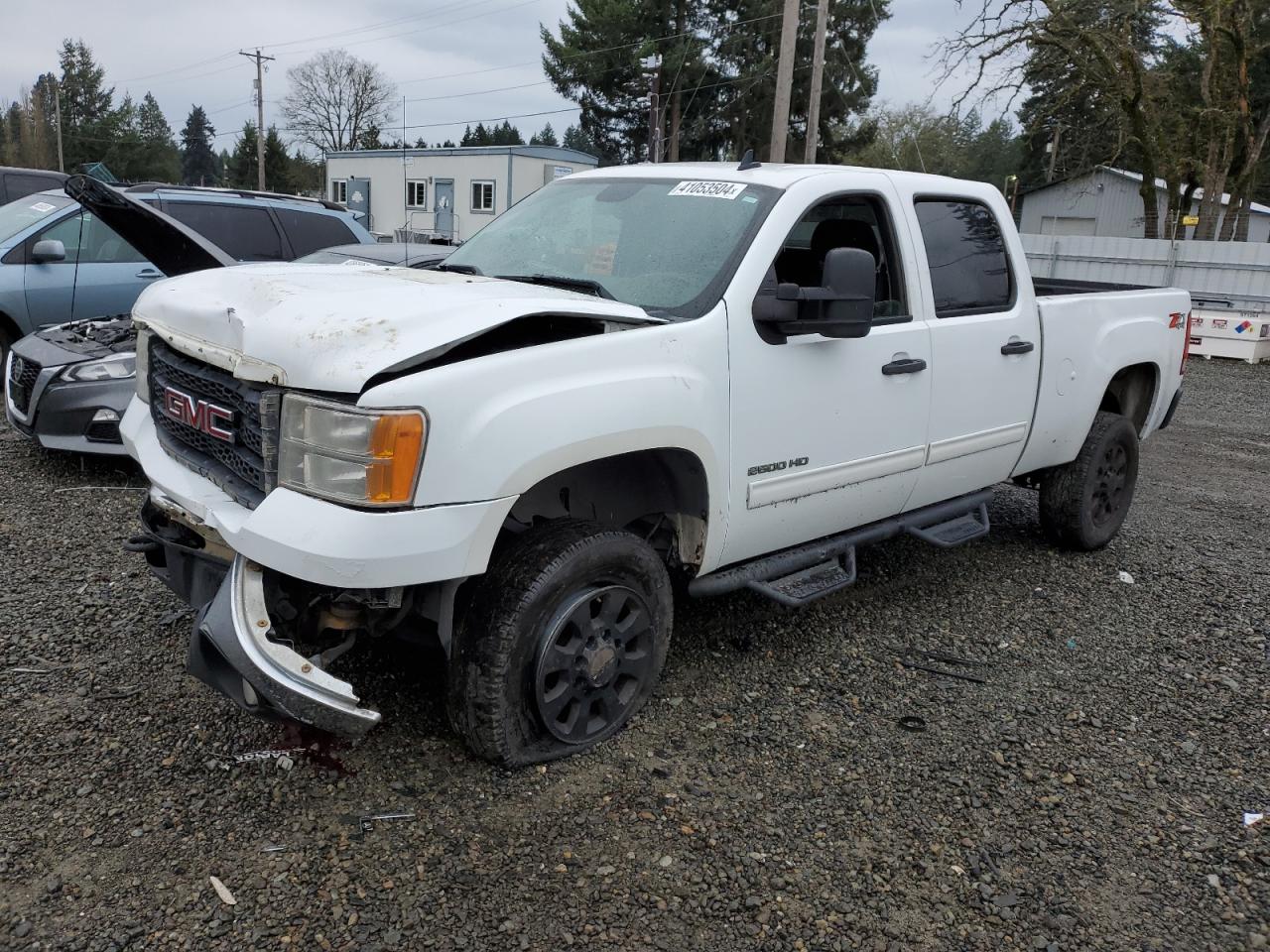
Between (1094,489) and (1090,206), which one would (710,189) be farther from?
(1090,206)

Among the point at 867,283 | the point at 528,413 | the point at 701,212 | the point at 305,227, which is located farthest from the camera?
the point at 305,227

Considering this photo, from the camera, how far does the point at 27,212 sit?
847 cm

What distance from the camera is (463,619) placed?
9.87 feet

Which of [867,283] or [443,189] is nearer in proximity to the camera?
[867,283]

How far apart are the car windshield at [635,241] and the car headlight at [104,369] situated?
283cm

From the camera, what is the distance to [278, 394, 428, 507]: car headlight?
2.54m

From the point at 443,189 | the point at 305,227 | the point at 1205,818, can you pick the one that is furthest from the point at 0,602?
the point at 443,189

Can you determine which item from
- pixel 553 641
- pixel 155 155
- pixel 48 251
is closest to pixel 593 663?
pixel 553 641

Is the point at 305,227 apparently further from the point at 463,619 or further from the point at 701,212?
the point at 463,619

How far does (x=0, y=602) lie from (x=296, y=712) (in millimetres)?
2430

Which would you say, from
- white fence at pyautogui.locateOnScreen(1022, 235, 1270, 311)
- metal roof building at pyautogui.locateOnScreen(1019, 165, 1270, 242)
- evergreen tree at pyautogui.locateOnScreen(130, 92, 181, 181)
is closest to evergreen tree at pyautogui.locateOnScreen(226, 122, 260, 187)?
evergreen tree at pyautogui.locateOnScreen(130, 92, 181, 181)

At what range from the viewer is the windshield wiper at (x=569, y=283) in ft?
11.8

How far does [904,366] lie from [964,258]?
2.88 feet

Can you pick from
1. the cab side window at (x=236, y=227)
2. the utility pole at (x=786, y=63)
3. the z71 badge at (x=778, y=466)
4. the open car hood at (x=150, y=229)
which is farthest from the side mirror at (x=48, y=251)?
the utility pole at (x=786, y=63)
